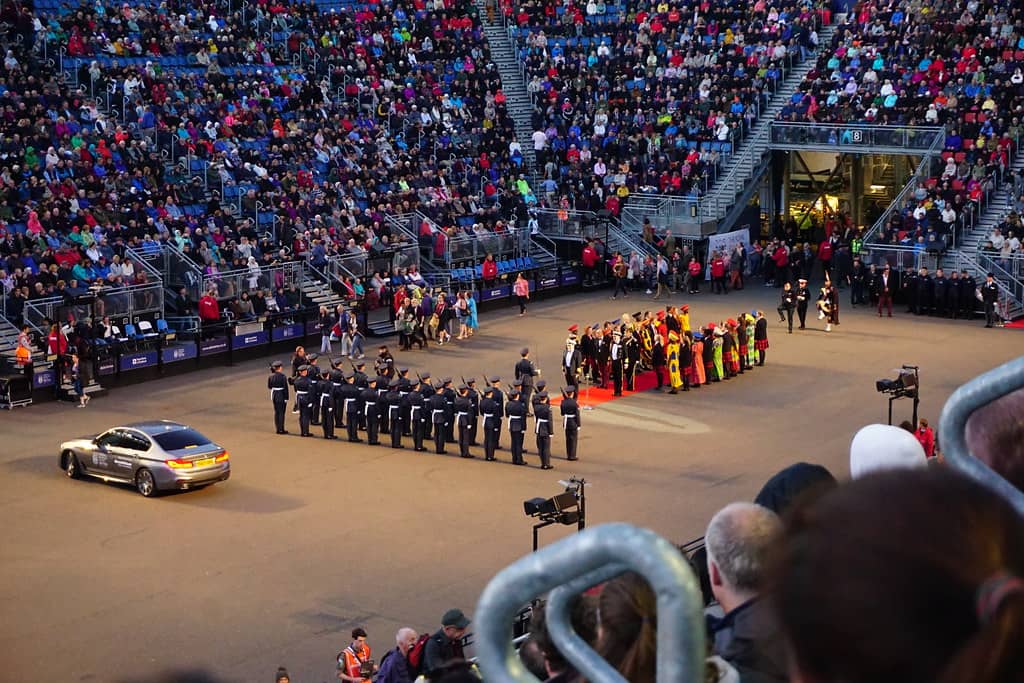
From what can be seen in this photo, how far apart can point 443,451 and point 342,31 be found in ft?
87.6

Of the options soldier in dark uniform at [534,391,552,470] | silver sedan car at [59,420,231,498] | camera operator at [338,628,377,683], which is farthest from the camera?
soldier in dark uniform at [534,391,552,470]

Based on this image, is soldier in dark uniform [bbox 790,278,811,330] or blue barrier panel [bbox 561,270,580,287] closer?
soldier in dark uniform [bbox 790,278,811,330]

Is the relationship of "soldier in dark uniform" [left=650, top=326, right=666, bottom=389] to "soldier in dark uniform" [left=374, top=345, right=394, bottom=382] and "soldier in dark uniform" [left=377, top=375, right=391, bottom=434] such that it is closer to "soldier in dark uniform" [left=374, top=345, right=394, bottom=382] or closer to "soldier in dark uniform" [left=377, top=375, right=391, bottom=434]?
"soldier in dark uniform" [left=374, top=345, right=394, bottom=382]

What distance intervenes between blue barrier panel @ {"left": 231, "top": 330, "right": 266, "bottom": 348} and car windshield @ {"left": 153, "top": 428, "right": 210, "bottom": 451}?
1119 centimetres

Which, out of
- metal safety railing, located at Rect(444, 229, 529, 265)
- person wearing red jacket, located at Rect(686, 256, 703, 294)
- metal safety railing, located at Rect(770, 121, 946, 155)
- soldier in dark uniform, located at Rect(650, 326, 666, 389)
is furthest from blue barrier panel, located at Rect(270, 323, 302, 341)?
metal safety railing, located at Rect(770, 121, 946, 155)

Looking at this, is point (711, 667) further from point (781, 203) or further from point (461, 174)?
point (781, 203)

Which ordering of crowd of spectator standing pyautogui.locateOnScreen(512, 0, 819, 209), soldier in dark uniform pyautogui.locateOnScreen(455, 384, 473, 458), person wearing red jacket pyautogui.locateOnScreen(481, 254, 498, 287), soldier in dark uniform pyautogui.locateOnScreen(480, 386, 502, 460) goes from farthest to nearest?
1. crowd of spectator standing pyautogui.locateOnScreen(512, 0, 819, 209)
2. person wearing red jacket pyautogui.locateOnScreen(481, 254, 498, 287)
3. soldier in dark uniform pyautogui.locateOnScreen(455, 384, 473, 458)
4. soldier in dark uniform pyautogui.locateOnScreen(480, 386, 502, 460)

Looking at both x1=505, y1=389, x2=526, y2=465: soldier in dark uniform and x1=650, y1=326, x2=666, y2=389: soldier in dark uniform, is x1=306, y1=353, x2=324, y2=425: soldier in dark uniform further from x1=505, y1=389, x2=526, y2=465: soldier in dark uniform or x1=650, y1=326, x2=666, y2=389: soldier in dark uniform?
x1=650, y1=326, x2=666, y2=389: soldier in dark uniform

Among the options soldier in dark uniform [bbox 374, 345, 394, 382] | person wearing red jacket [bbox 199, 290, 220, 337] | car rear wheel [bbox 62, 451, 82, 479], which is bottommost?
car rear wheel [bbox 62, 451, 82, 479]

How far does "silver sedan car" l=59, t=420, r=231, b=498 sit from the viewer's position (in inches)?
944

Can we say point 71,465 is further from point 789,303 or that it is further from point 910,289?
point 910,289

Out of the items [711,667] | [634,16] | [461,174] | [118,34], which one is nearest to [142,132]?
[118,34]

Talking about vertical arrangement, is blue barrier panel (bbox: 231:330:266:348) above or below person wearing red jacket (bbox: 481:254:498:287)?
below

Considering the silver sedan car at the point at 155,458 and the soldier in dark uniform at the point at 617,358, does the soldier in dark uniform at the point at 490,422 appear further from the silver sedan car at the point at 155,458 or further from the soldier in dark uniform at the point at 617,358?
the soldier in dark uniform at the point at 617,358
